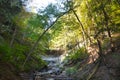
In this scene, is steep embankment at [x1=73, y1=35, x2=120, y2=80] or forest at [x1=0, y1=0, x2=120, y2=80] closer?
forest at [x1=0, y1=0, x2=120, y2=80]

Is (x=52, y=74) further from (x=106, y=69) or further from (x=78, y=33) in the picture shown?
(x=106, y=69)

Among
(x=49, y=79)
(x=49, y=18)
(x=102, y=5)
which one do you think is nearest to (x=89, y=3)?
(x=102, y=5)

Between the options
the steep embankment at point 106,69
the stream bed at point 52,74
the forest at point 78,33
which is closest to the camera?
the forest at point 78,33

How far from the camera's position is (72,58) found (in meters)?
26.7

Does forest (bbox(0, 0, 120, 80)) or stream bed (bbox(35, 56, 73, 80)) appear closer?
forest (bbox(0, 0, 120, 80))

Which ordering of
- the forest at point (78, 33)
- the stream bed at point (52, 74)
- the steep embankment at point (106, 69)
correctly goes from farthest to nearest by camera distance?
the stream bed at point (52, 74) → the steep embankment at point (106, 69) → the forest at point (78, 33)

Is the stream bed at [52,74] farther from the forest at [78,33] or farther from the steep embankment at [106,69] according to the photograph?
the steep embankment at [106,69]

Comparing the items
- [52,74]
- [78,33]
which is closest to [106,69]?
[52,74]

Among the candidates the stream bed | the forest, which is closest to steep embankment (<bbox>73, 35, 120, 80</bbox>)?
the forest

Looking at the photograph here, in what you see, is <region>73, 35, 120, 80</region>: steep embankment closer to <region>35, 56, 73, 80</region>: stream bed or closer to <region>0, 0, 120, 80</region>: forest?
<region>0, 0, 120, 80</region>: forest

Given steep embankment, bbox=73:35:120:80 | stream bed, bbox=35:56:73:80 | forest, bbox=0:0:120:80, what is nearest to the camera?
forest, bbox=0:0:120:80

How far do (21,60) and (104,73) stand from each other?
8.53m

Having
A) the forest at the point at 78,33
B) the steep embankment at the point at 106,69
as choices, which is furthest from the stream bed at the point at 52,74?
the steep embankment at the point at 106,69

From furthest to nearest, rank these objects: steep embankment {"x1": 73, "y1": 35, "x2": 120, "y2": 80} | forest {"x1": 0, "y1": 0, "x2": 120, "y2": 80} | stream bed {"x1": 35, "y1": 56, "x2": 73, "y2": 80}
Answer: stream bed {"x1": 35, "y1": 56, "x2": 73, "y2": 80} → steep embankment {"x1": 73, "y1": 35, "x2": 120, "y2": 80} → forest {"x1": 0, "y1": 0, "x2": 120, "y2": 80}
